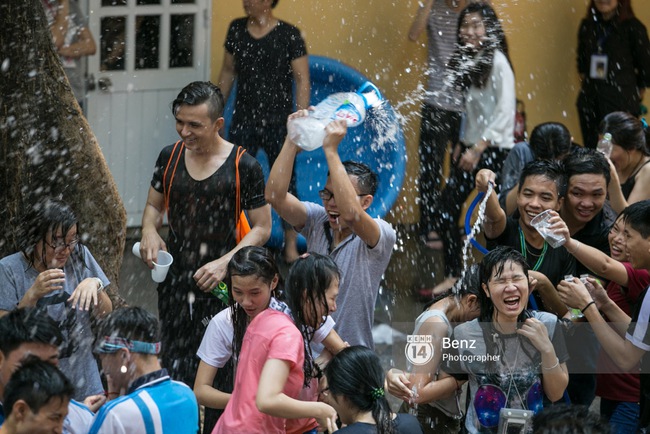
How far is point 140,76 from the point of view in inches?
362

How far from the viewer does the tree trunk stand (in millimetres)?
6102

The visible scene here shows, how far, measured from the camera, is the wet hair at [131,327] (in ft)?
13.4

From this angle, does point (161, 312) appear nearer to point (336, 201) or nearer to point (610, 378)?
point (336, 201)

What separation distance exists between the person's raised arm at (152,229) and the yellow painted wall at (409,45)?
3.42 m

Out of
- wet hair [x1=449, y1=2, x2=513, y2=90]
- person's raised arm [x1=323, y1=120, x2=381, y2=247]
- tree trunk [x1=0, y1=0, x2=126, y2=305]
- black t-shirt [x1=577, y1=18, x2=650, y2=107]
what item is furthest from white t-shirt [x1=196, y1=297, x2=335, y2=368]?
black t-shirt [x1=577, y1=18, x2=650, y2=107]

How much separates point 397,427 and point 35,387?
137cm

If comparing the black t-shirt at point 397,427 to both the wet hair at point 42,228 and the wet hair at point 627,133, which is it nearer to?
the wet hair at point 42,228

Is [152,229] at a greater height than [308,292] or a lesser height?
lesser

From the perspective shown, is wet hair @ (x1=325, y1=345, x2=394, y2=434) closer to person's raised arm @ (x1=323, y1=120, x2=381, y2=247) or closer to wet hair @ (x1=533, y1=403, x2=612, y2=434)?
wet hair @ (x1=533, y1=403, x2=612, y2=434)

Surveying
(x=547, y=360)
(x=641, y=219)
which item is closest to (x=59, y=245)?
(x=547, y=360)

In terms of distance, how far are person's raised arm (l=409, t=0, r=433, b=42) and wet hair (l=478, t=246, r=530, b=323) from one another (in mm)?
4610

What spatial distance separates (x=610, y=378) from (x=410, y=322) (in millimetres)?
2703

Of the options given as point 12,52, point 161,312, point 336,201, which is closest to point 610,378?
point 336,201

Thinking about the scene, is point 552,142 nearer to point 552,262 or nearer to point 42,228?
point 552,262
